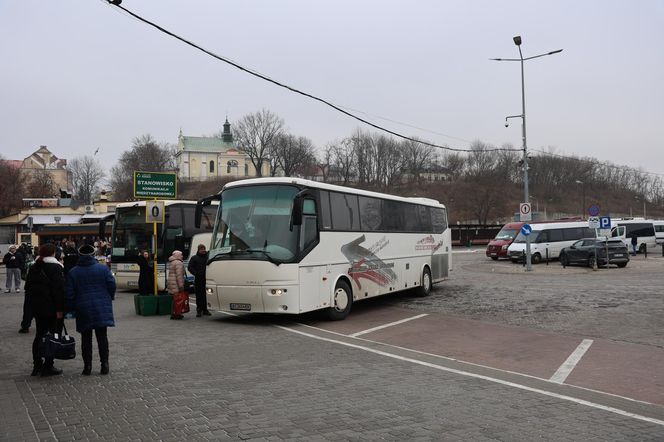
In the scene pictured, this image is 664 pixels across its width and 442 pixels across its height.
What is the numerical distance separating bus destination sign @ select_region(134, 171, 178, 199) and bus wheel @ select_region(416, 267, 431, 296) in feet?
27.9

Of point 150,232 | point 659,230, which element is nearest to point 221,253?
point 150,232

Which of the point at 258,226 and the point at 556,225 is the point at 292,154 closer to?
the point at 556,225

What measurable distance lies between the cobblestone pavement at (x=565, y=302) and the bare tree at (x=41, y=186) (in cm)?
7970

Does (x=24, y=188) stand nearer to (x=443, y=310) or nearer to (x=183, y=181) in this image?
(x=183, y=181)

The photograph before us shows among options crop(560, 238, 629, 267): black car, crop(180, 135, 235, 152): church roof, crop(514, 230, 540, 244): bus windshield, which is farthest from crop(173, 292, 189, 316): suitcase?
crop(180, 135, 235, 152): church roof

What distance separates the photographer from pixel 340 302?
46.8 feet

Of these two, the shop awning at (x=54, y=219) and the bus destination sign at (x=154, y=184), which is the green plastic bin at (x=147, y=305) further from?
the shop awning at (x=54, y=219)

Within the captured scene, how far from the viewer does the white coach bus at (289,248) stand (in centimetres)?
1264

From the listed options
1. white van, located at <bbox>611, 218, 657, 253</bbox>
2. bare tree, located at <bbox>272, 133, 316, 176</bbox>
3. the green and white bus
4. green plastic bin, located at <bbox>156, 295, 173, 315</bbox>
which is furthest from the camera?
bare tree, located at <bbox>272, 133, 316, 176</bbox>

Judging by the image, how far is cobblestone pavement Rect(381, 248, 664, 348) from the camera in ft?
41.7

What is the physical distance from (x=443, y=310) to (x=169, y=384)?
32.4 ft

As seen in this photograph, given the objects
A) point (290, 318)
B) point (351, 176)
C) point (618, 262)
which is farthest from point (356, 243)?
point (351, 176)

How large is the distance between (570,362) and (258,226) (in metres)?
6.84

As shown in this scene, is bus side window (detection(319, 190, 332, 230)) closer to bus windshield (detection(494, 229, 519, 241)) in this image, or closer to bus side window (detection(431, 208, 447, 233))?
bus side window (detection(431, 208, 447, 233))
